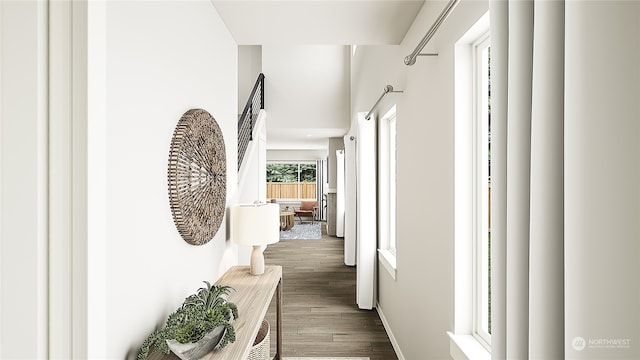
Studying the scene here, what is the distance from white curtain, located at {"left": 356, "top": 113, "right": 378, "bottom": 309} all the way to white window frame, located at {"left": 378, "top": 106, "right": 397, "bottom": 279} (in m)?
0.07

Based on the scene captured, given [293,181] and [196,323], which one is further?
[293,181]

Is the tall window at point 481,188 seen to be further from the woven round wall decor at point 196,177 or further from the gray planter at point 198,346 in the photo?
the woven round wall decor at point 196,177

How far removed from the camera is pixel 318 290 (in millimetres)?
4207

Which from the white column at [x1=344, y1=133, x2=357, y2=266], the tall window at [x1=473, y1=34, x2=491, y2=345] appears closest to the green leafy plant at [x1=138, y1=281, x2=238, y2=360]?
the tall window at [x1=473, y1=34, x2=491, y2=345]

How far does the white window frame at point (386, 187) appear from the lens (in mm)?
3525

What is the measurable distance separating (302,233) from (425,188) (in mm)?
6731
